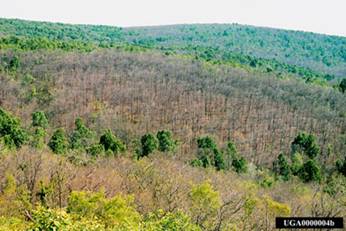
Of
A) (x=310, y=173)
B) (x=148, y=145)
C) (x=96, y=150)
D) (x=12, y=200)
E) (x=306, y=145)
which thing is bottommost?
(x=306, y=145)

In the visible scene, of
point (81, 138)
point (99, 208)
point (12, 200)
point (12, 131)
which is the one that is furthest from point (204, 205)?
point (81, 138)

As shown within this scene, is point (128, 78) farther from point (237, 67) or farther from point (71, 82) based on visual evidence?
point (237, 67)

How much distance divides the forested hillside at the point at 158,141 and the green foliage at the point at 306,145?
171 mm

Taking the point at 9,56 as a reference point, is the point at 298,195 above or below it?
below

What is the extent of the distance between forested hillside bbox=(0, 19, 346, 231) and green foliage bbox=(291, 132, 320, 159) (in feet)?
0.56

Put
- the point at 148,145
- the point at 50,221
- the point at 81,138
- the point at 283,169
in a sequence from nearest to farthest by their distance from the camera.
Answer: the point at 50,221 < the point at 81,138 < the point at 148,145 < the point at 283,169

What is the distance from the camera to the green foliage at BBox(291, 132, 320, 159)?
74062mm

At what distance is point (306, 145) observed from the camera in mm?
75375

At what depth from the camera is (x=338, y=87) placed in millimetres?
109312

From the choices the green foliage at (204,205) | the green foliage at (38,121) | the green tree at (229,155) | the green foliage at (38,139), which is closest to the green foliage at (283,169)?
the green tree at (229,155)

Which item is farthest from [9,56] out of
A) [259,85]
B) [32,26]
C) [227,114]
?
[32,26]

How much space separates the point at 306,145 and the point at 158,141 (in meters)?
24.1

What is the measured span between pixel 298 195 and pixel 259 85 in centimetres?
5865

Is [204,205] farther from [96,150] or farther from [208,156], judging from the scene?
[208,156]
